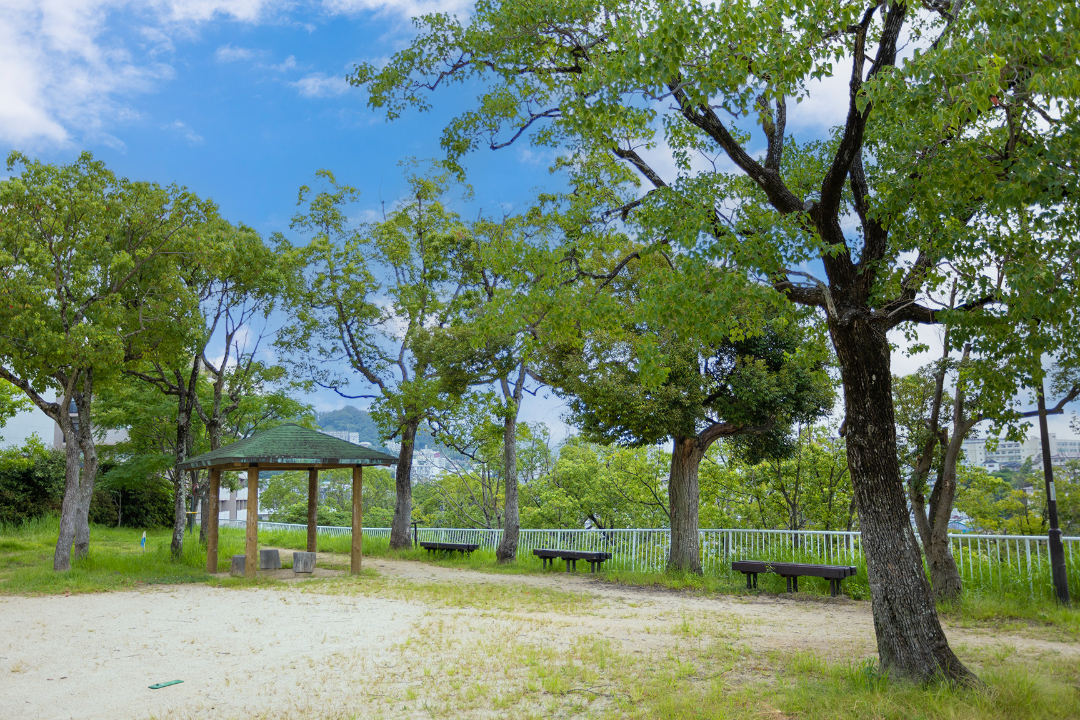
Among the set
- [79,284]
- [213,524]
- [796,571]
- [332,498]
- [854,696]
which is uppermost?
[79,284]

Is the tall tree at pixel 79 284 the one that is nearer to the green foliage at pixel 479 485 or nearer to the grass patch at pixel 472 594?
the grass patch at pixel 472 594

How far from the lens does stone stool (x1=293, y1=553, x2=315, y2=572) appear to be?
545 inches

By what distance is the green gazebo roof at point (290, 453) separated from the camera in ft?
42.9

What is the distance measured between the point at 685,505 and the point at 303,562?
7802 millimetres

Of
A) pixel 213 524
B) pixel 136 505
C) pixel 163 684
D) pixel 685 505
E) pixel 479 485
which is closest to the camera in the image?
pixel 163 684

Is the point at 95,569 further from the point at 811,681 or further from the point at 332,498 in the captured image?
the point at 332,498

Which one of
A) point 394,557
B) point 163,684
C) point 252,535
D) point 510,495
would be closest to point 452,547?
point 394,557

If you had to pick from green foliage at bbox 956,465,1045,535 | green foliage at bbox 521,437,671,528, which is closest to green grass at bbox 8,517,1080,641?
green foliage at bbox 521,437,671,528

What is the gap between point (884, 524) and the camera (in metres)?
5.26

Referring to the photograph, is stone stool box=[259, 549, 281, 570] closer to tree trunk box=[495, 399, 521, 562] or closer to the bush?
tree trunk box=[495, 399, 521, 562]

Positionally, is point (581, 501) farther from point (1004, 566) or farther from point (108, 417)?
point (1004, 566)

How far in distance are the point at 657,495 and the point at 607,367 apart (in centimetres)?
1364

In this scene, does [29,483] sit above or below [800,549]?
above

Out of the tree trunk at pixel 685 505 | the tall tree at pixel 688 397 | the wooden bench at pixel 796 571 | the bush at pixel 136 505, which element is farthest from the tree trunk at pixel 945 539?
the bush at pixel 136 505
